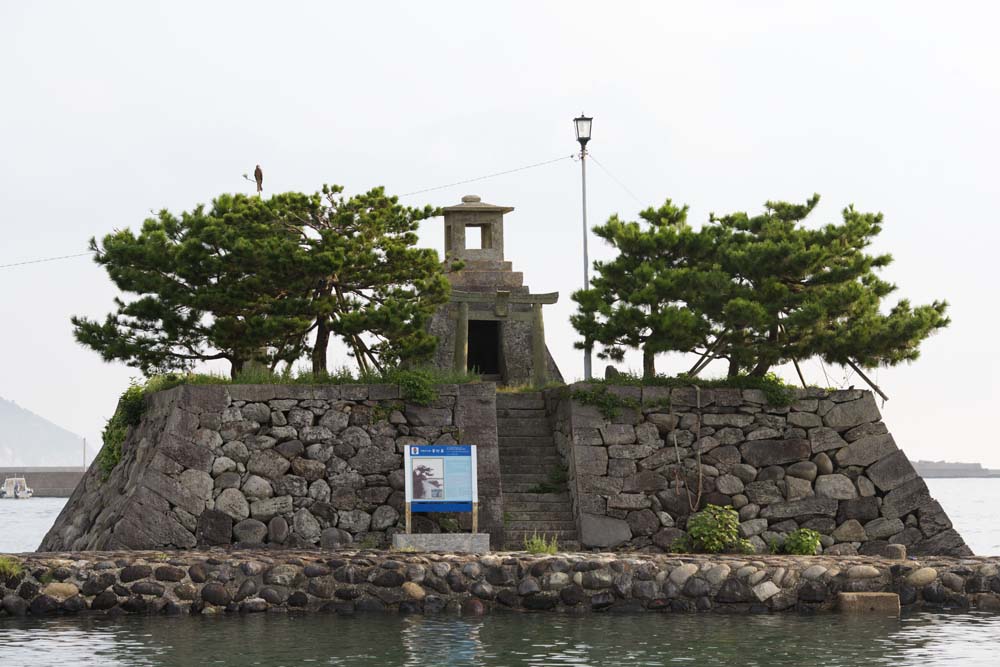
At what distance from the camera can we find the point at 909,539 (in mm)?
22750

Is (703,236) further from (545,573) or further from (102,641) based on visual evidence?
(102,641)

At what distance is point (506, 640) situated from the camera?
15938 mm

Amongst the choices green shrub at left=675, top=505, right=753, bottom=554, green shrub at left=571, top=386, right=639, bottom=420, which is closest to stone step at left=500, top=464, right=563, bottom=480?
green shrub at left=571, top=386, right=639, bottom=420

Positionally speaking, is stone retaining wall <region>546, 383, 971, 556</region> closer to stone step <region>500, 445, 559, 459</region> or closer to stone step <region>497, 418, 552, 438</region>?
stone step <region>500, 445, 559, 459</region>

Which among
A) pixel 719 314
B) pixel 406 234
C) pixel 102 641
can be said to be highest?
pixel 406 234

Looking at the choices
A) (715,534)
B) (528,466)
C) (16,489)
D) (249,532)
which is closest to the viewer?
(249,532)

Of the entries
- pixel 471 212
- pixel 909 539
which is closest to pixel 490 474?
pixel 909 539

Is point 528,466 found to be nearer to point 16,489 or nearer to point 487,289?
point 487,289

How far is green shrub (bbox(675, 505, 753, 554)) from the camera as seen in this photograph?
2142cm

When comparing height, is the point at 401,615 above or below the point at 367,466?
below

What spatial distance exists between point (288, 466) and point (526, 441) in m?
4.49

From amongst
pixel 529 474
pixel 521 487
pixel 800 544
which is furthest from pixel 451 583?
pixel 800 544

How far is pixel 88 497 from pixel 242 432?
16.2 ft

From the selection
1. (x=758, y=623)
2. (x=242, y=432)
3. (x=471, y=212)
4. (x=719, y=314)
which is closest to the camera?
(x=758, y=623)
